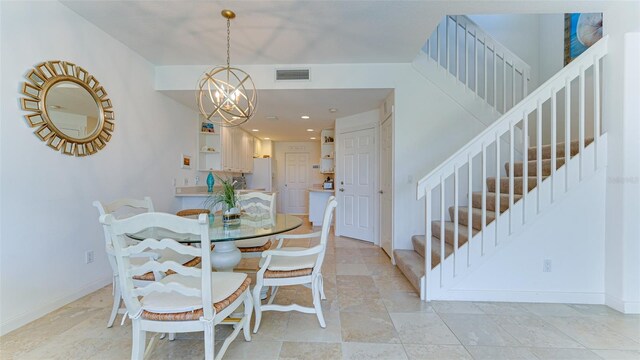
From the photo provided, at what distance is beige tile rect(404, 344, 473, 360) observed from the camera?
1.58 m

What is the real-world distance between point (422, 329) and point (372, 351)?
47 centimetres

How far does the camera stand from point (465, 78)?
3521mm

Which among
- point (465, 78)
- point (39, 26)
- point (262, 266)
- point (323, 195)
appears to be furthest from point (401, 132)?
point (39, 26)

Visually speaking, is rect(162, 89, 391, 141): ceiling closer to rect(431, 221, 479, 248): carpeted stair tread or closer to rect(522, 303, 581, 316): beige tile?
rect(431, 221, 479, 248): carpeted stair tread

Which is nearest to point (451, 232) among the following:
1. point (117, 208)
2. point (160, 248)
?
point (160, 248)

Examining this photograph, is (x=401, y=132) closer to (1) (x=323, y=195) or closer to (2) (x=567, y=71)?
(2) (x=567, y=71)

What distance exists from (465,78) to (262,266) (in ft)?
11.6

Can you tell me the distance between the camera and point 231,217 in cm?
215

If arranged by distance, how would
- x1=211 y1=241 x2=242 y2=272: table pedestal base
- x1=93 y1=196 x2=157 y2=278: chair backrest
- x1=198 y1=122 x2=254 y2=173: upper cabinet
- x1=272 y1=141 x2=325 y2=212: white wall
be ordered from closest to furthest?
x1=93 y1=196 x2=157 y2=278: chair backrest, x1=211 y1=241 x2=242 y2=272: table pedestal base, x1=198 y1=122 x2=254 y2=173: upper cabinet, x1=272 y1=141 x2=325 y2=212: white wall

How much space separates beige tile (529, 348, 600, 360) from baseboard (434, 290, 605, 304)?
631 mm

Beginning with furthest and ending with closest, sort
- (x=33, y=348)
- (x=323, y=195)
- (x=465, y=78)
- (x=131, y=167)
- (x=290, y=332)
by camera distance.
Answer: (x=323, y=195)
(x=465, y=78)
(x=131, y=167)
(x=290, y=332)
(x=33, y=348)

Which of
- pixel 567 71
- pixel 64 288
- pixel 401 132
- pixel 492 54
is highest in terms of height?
pixel 492 54

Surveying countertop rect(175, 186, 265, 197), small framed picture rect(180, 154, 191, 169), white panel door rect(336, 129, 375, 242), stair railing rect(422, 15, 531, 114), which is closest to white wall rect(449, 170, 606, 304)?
stair railing rect(422, 15, 531, 114)

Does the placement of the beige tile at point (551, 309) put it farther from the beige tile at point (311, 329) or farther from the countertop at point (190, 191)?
the countertop at point (190, 191)
